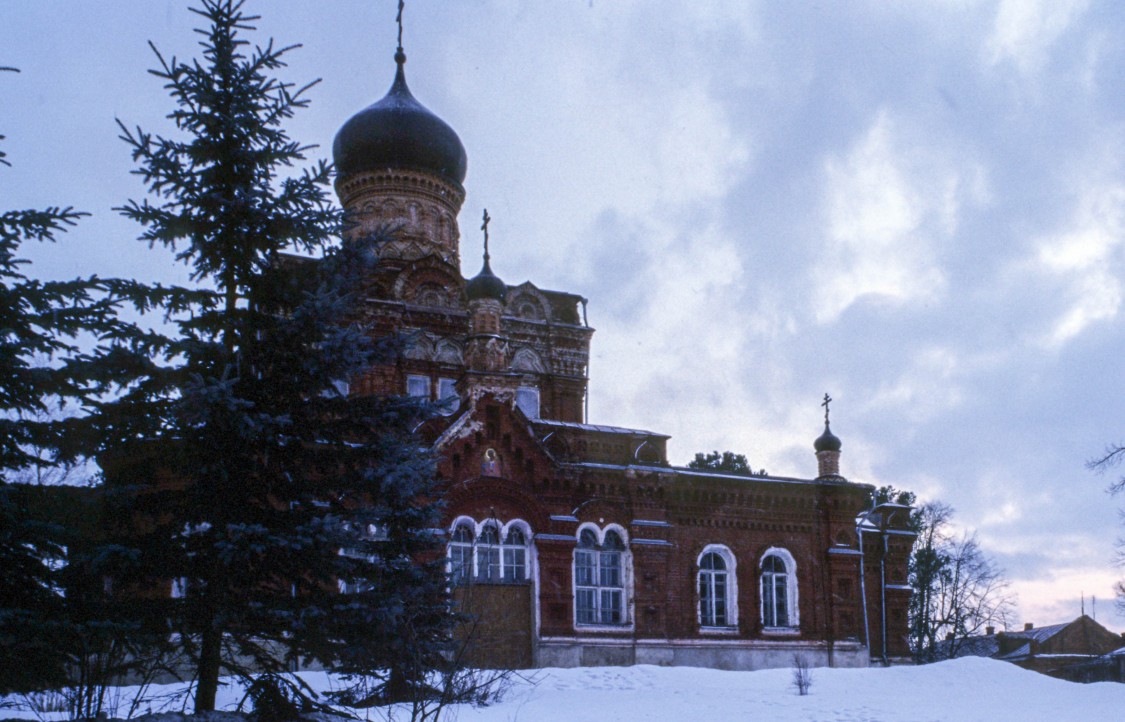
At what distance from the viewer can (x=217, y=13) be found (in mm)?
10047

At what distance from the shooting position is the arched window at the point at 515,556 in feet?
71.1

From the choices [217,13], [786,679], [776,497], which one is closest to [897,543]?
[776,497]

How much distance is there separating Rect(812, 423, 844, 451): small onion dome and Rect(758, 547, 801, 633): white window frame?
311 centimetres

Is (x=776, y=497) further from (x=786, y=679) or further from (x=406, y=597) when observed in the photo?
(x=406, y=597)

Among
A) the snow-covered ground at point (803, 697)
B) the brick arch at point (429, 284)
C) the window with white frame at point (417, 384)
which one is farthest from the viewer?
the brick arch at point (429, 284)

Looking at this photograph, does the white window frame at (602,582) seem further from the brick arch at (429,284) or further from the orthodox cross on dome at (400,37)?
the orthodox cross on dome at (400,37)

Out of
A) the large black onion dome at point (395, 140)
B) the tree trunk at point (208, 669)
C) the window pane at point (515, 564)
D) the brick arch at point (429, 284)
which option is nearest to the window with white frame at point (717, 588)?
the window pane at point (515, 564)

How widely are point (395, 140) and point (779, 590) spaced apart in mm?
15591

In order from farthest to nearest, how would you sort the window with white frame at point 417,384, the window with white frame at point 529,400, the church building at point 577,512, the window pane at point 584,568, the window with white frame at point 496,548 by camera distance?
the window with white frame at point 529,400, the window with white frame at point 417,384, the window pane at point 584,568, the church building at point 577,512, the window with white frame at point 496,548

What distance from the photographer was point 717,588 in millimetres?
24328

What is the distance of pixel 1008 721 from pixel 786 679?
18.0 ft

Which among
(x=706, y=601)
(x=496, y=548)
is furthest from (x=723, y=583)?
(x=496, y=548)

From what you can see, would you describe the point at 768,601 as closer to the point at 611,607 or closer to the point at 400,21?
the point at 611,607

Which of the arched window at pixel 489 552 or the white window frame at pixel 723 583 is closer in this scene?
the arched window at pixel 489 552
